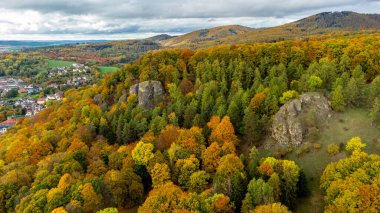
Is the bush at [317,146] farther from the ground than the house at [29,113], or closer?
farther from the ground

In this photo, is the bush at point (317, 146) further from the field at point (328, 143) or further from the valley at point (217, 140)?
the field at point (328, 143)

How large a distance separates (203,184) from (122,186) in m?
16.0

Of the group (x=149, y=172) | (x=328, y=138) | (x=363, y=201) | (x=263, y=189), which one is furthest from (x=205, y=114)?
(x=363, y=201)

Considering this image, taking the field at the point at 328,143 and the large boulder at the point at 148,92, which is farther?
the large boulder at the point at 148,92

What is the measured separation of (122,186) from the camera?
2341 inches

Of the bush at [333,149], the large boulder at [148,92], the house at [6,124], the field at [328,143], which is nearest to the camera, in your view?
the field at [328,143]

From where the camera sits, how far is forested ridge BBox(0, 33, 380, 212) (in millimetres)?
51000

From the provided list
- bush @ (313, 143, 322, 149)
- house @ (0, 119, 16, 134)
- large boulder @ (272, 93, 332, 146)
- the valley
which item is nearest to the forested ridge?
the valley

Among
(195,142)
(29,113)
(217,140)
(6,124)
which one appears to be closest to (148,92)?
(195,142)

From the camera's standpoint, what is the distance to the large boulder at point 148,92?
316 ft

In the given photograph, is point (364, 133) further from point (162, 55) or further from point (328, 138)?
point (162, 55)

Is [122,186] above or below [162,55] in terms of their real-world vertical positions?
below

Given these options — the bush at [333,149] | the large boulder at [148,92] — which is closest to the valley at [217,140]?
the large boulder at [148,92]

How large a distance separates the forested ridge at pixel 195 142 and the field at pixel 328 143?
202 centimetres
